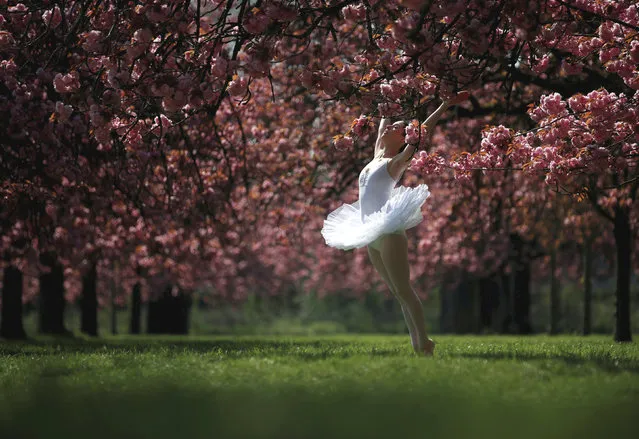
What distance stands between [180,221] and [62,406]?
12.5 metres

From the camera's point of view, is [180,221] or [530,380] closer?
[530,380]

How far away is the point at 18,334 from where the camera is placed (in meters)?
20.0

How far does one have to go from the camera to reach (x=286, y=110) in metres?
18.3

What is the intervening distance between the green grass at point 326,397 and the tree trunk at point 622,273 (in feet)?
29.1

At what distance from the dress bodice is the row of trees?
43 centimetres

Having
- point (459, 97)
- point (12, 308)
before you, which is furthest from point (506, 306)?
point (459, 97)

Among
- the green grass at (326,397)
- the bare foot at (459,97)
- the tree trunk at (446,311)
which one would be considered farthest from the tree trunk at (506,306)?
the green grass at (326,397)

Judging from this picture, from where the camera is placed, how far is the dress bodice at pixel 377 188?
905 centimetres

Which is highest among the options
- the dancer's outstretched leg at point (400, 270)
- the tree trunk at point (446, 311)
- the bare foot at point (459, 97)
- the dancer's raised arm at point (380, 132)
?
the bare foot at point (459, 97)

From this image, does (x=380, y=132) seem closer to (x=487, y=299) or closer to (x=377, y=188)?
(x=377, y=188)

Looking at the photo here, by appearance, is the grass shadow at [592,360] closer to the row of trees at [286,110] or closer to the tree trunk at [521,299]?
the row of trees at [286,110]

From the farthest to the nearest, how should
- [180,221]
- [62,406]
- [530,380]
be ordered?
[180,221] → [530,380] → [62,406]

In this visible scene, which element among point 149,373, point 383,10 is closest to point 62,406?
point 149,373

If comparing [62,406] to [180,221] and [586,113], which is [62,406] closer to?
[586,113]
